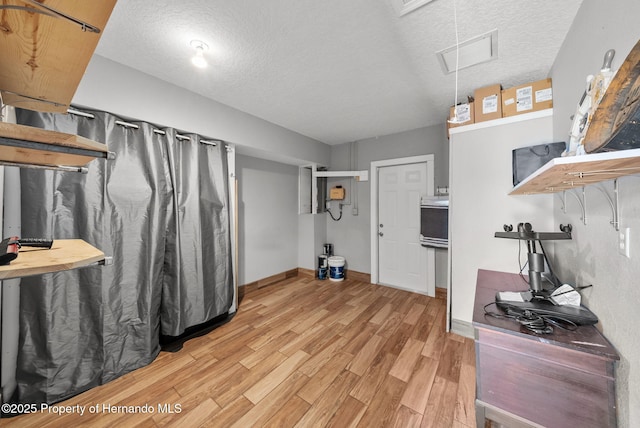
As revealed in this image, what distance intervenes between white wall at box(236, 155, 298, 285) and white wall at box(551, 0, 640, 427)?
3.37 meters

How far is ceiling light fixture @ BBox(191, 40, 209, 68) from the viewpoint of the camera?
5.43 ft

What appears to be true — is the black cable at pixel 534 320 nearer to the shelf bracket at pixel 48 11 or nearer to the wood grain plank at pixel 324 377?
the wood grain plank at pixel 324 377

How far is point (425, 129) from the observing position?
Result: 11.1 feet

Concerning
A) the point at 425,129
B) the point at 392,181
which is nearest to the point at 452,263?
the point at 392,181

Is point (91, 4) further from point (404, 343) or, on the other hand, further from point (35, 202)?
point (404, 343)

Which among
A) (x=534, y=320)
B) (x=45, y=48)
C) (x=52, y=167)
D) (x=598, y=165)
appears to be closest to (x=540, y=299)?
(x=534, y=320)

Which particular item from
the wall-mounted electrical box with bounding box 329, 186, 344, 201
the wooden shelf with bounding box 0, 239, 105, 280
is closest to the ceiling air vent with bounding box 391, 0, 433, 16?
the wooden shelf with bounding box 0, 239, 105, 280

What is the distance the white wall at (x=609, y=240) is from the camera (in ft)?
2.73

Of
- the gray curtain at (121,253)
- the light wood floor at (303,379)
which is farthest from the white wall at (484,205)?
the gray curtain at (121,253)

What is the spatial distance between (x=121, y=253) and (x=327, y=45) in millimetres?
2351

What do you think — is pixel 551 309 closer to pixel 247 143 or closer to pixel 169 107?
pixel 247 143

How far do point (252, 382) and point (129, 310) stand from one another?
3.95 feet

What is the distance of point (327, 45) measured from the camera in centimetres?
170

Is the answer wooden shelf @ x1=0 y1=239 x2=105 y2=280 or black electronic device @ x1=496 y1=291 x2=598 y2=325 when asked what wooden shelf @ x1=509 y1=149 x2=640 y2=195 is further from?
wooden shelf @ x1=0 y1=239 x2=105 y2=280
